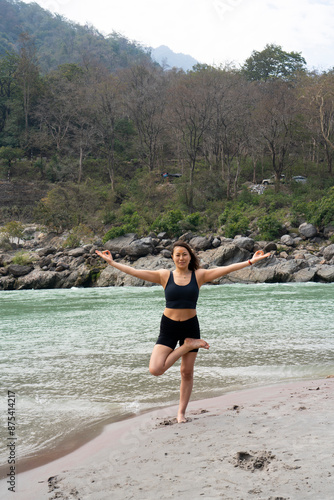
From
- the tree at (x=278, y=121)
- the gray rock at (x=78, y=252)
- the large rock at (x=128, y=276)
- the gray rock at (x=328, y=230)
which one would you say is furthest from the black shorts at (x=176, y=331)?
the tree at (x=278, y=121)

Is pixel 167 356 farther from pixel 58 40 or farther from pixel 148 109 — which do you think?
pixel 58 40

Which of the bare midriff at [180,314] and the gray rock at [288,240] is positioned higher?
the gray rock at [288,240]

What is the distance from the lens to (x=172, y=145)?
42719mm

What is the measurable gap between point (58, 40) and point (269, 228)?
99246 millimetres

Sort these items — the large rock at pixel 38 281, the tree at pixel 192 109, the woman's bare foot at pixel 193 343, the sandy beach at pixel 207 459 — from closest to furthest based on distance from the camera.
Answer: the sandy beach at pixel 207 459, the woman's bare foot at pixel 193 343, the large rock at pixel 38 281, the tree at pixel 192 109

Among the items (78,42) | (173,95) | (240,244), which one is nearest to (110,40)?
(78,42)

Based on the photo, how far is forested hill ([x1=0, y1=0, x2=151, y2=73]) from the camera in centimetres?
9031

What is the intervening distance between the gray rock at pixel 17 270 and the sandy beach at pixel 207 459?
18113 mm

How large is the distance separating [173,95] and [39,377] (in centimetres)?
3357

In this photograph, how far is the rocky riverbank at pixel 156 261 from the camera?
19391 mm

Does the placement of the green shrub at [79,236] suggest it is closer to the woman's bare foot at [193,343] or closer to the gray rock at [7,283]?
the gray rock at [7,283]

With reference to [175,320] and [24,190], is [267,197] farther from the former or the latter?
[175,320]

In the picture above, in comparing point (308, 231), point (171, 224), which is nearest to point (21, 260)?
point (171, 224)

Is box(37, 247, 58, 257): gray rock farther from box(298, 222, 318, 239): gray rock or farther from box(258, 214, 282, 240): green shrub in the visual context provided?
box(298, 222, 318, 239): gray rock
